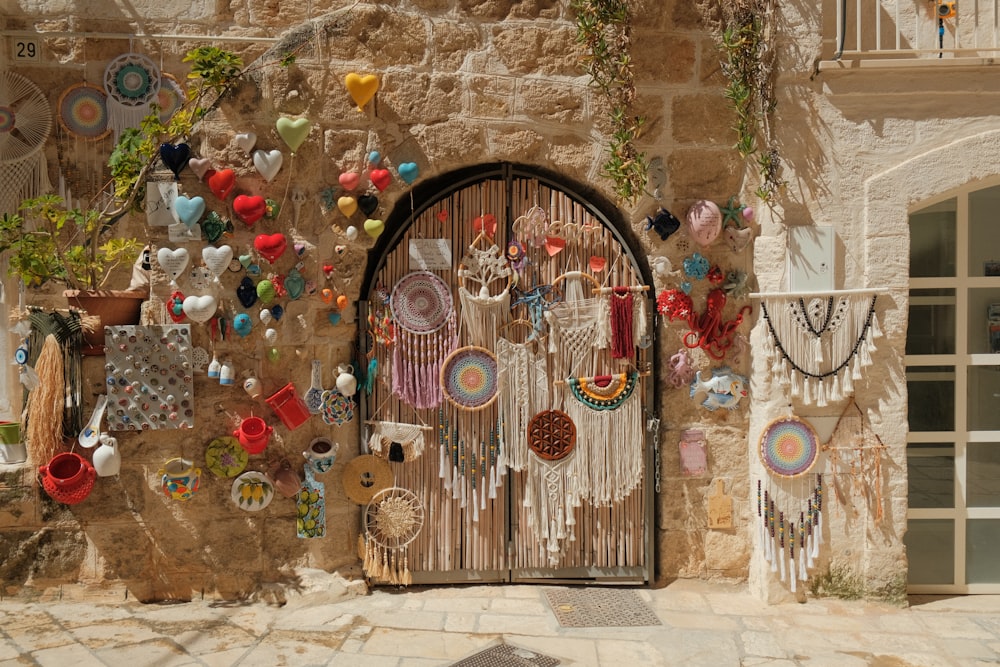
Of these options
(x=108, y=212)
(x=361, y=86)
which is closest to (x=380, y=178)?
(x=361, y=86)

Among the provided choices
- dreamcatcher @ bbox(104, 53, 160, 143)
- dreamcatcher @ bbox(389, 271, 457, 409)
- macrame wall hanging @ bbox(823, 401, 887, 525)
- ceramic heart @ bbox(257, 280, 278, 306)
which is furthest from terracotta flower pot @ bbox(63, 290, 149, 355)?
macrame wall hanging @ bbox(823, 401, 887, 525)

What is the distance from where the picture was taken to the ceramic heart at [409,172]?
4324 mm

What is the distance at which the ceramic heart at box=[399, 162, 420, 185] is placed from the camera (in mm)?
4324

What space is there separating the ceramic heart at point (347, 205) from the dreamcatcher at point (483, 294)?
0.62 meters

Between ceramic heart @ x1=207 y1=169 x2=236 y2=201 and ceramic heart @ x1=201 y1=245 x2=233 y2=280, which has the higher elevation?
ceramic heart @ x1=207 y1=169 x2=236 y2=201

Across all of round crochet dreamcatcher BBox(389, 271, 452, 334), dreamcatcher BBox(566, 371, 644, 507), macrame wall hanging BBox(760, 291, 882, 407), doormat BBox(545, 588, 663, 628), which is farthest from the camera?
dreamcatcher BBox(566, 371, 644, 507)

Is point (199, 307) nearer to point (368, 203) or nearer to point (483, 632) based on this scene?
point (368, 203)

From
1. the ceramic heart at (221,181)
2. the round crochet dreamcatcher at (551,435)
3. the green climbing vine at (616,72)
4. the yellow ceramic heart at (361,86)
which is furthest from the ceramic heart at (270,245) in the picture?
the green climbing vine at (616,72)

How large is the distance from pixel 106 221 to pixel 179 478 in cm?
129

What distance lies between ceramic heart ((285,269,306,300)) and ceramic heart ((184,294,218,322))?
0.36 m

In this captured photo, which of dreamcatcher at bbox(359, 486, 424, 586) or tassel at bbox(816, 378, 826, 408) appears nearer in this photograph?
tassel at bbox(816, 378, 826, 408)

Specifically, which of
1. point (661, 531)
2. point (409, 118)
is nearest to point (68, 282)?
point (409, 118)

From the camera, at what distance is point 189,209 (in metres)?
4.17

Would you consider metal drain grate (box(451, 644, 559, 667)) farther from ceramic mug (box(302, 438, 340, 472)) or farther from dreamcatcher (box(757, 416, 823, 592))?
dreamcatcher (box(757, 416, 823, 592))
